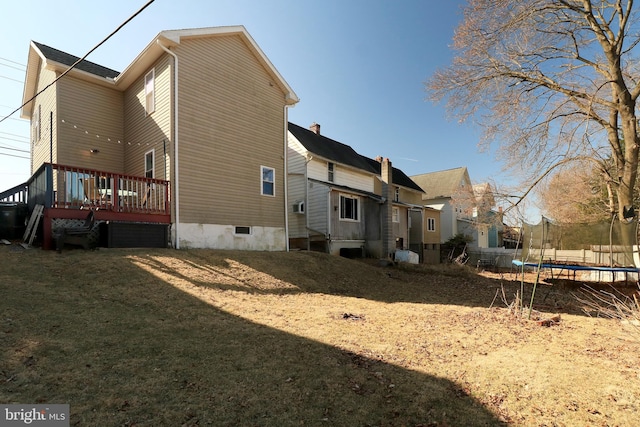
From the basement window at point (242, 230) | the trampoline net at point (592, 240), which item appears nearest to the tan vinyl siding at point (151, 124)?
the basement window at point (242, 230)

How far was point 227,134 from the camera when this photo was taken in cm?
1312

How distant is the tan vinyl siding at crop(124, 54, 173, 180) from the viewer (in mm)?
11666

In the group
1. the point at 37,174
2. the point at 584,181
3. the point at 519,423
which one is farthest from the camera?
the point at 584,181

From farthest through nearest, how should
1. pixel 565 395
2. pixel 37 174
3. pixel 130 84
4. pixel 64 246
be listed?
pixel 130 84
pixel 37 174
pixel 64 246
pixel 565 395

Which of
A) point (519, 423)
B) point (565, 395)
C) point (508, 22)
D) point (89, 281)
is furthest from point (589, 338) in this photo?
point (508, 22)

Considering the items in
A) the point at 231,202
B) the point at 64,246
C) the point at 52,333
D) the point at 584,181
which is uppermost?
the point at 584,181

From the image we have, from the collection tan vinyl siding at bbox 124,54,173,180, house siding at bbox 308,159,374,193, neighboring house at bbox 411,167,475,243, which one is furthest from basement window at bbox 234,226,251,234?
neighboring house at bbox 411,167,475,243

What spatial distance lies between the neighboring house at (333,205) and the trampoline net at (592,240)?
9.79 metres

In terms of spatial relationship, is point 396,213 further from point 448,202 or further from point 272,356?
point 272,356

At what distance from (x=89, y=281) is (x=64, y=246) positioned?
2881mm

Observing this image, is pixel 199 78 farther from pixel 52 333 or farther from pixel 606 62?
pixel 606 62

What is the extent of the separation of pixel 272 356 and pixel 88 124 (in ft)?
43.3

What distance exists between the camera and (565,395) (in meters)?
3.66
